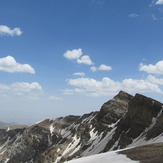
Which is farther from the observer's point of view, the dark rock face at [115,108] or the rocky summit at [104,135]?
the dark rock face at [115,108]

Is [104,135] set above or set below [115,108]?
below

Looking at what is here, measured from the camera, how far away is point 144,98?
84.3 metres

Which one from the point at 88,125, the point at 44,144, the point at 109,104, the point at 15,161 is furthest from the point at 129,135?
the point at 15,161

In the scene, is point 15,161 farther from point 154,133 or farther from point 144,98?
point 154,133

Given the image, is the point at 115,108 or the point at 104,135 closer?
the point at 104,135

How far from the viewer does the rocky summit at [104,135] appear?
226 feet

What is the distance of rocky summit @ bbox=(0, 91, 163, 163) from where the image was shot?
226 ft

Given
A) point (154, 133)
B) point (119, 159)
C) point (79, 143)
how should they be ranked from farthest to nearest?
point (79, 143) < point (154, 133) < point (119, 159)

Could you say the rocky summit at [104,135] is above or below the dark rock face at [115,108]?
below

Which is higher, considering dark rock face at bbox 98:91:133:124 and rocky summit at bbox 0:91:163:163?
dark rock face at bbox 98:91:133:124

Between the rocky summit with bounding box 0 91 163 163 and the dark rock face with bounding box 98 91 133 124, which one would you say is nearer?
the rocky summit with bounding box 0 91 163 163

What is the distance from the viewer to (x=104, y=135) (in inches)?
3812

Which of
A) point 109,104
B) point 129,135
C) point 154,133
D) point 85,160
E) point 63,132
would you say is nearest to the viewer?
point 85,160

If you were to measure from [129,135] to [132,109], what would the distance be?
37.8 feet
